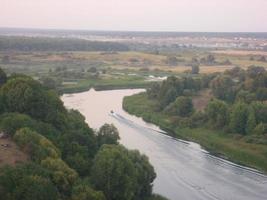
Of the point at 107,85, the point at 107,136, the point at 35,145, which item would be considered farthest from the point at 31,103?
the point at 107,85

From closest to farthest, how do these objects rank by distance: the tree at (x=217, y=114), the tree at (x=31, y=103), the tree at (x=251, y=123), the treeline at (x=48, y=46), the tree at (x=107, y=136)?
the tree at (x=31, y=103), the tree at (x=107, y=136), the tree at (x=251, y=123), the tree at (x=217, y=114), the treeline at (x=48, y=46)

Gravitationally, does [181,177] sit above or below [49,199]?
below

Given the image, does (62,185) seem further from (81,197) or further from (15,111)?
(15,111)

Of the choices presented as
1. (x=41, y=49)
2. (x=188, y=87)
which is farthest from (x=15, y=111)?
(x=41, y=49)

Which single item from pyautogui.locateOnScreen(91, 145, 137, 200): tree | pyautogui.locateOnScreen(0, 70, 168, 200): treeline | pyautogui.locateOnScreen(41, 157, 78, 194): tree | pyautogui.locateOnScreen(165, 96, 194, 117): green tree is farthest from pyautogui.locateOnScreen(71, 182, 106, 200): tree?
pyautogui.locateOnScreen(165, 96, 194, 117): green tree

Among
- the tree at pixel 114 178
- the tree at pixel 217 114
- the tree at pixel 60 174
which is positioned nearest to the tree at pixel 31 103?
the tree at pixel 114 178

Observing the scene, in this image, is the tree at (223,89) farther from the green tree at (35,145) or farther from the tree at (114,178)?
the green tree at (35,145)

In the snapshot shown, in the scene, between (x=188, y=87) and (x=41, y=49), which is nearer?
(x=188, y=87)

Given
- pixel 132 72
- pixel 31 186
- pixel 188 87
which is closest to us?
pixel 31 186
